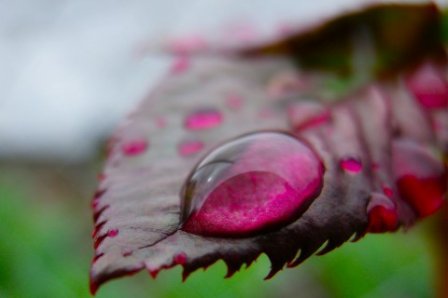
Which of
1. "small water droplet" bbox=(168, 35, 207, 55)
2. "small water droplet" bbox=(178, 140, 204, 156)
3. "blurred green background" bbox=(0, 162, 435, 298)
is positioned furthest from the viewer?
"blurred green background" bbox=(0, 162, 435, 298)

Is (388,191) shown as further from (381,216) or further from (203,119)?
(203,119)

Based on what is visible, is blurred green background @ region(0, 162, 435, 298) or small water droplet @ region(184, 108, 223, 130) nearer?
small water droplet @ region(184, 108, 223, 130)

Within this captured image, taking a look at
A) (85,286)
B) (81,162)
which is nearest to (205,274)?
(85,286)

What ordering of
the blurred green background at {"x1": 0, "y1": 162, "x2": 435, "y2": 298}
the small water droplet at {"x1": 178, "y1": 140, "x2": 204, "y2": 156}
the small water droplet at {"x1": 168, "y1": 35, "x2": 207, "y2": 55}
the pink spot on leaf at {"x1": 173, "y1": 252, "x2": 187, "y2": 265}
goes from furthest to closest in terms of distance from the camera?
the blurred green background at {"x1": 0, "y1": 162, "x2": 435, "y2": 298} < the small water droplet at {"x1": 168, "y1": 35, "x2": 207, "y2": 55} < the small water droplet at {"x1": 178, "y1": 140, "x2": 204, "y2": 156} < the pink spot on leaf at {"x1": 173, "y1": 252, "x2": 187, "y2": 265}

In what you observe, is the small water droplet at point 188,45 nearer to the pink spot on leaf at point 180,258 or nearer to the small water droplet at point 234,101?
the small water droplet at point 234,101

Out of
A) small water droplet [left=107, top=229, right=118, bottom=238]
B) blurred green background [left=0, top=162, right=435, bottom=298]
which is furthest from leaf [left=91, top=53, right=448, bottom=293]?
blurred green background [left=0, top=162, right=435, bottom=298]

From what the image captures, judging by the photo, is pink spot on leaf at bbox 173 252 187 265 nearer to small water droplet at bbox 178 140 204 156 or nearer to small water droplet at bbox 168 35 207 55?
small water droplet at bbox 178 140 204 156

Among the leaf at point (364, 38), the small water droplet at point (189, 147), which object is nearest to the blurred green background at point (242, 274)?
the leaf at point (364, 38)
